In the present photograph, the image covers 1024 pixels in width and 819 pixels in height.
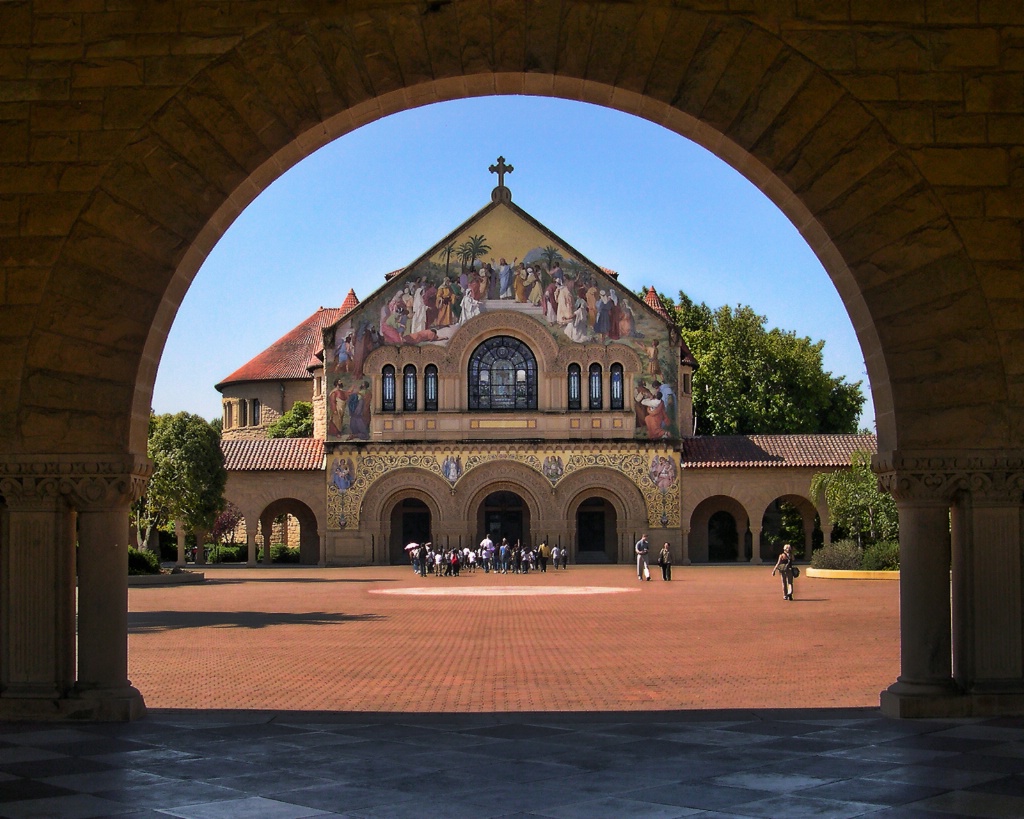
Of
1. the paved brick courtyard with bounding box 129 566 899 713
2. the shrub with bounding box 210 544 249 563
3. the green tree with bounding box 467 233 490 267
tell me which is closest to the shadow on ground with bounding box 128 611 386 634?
the paved brick courtyard with bounding box 129 566 899 713

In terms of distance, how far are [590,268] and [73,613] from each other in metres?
41.7

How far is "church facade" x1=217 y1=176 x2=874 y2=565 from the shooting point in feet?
163

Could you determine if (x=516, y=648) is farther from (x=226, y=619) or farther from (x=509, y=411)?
(x=509, y=411)

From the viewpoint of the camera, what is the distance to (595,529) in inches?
2071

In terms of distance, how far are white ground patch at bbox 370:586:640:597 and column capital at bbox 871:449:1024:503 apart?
22.4 metres

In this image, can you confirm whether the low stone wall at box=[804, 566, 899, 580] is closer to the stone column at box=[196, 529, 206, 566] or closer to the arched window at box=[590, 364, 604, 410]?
the arched window at box=[590, 364, 604, 410]

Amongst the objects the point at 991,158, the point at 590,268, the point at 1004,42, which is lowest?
the point at 991,158

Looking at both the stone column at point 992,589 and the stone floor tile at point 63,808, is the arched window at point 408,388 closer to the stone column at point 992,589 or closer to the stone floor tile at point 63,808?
the stone column at point 992,589

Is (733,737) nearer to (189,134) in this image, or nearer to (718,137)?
(718,137)

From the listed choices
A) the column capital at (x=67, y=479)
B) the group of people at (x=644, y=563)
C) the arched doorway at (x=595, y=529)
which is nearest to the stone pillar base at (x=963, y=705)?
the column capital at (x=67, y=479)

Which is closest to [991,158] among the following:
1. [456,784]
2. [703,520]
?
[456,784]

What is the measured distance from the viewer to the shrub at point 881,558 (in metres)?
36.4

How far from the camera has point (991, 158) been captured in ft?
30.3

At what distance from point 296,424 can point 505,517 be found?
16204mm
